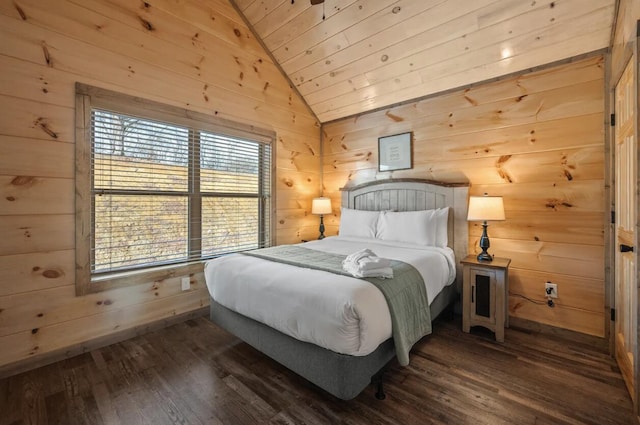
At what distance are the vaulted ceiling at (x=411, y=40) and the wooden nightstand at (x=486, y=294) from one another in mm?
1883

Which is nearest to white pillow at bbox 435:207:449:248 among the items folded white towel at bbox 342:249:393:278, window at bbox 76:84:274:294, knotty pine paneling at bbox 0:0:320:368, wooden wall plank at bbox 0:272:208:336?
folded white towel at bbox 342:249:393:278

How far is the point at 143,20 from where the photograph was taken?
253 centimetres

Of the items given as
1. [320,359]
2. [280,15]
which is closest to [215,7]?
[280,15]

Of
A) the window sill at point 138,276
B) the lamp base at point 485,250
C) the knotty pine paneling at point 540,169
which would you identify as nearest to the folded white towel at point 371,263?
the lamp base at point 485,250

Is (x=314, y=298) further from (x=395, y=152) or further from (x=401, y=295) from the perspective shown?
(x=395, y=152)

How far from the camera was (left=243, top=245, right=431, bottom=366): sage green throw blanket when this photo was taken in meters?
1.65

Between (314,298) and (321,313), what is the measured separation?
0.31ft

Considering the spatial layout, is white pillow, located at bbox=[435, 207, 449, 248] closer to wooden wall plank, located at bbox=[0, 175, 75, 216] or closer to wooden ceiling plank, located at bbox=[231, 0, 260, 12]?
wooden ceiling plank, located at bbox=[231, 0, 260, 12]

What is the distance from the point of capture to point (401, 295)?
1761mm

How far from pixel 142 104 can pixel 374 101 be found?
2.58 metres

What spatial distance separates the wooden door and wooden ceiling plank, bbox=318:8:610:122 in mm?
504

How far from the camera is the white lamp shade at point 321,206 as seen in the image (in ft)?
13.0

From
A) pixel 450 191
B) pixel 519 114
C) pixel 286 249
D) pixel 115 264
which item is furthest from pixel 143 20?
pixel 519 114

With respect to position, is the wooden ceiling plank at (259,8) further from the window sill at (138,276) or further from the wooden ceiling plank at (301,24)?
the window sill at (138,276)
